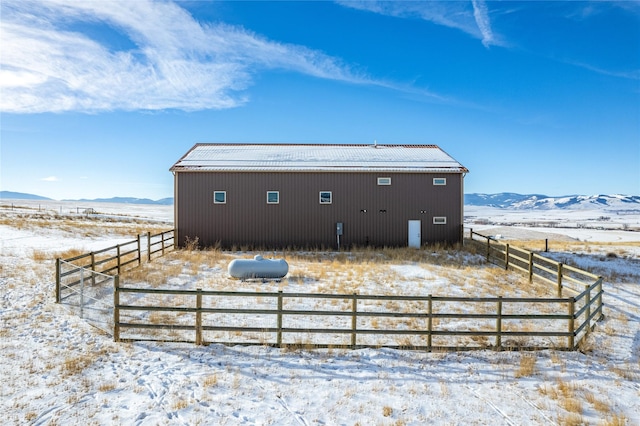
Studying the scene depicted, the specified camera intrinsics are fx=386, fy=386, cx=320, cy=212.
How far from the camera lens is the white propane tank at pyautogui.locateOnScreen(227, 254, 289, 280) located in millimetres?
14102

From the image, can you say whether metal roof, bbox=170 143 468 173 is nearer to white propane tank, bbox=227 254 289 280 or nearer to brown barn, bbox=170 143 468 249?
brown barn, bbox=170 143 468 249

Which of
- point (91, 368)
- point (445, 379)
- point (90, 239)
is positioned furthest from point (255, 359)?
point (90, 239)

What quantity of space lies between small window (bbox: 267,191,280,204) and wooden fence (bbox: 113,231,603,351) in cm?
1132

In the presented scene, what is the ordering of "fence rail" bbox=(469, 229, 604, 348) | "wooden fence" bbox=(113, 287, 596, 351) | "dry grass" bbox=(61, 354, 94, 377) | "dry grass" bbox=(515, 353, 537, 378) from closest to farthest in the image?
1. "dry grass" bbox=(61, 354, 94, 377)
2. "dry grass" bbox=(515, 353, 537, 378)
3. "wooden fence" bbox=(113, 287, 596, 351)
4. "fence rail" bbox=(469, 229, 604, 348)

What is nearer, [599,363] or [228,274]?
[599,363]

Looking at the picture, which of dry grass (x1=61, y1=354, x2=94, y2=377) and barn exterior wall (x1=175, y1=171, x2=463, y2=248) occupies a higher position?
barn exterior wall (x1=175, y1=171, x2=463, y2=248)

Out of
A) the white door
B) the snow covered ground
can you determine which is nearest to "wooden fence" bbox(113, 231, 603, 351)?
the snow covered ground

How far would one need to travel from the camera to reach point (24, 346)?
7.95m

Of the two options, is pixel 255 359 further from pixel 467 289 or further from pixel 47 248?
pixel 47 248

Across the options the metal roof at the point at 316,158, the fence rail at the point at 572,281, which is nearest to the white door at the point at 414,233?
the metal roof at the point at 316,158

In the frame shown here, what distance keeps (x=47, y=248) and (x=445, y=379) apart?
21.7m

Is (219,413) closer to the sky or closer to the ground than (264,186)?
closer to the ground

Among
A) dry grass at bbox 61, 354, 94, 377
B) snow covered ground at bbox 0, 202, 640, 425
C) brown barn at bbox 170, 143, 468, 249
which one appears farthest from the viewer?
brown barn at bbox 170, 143, 468, 249

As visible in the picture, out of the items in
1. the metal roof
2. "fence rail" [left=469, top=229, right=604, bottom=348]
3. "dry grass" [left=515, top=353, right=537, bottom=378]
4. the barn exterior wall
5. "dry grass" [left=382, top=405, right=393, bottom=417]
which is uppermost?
the metal roof
